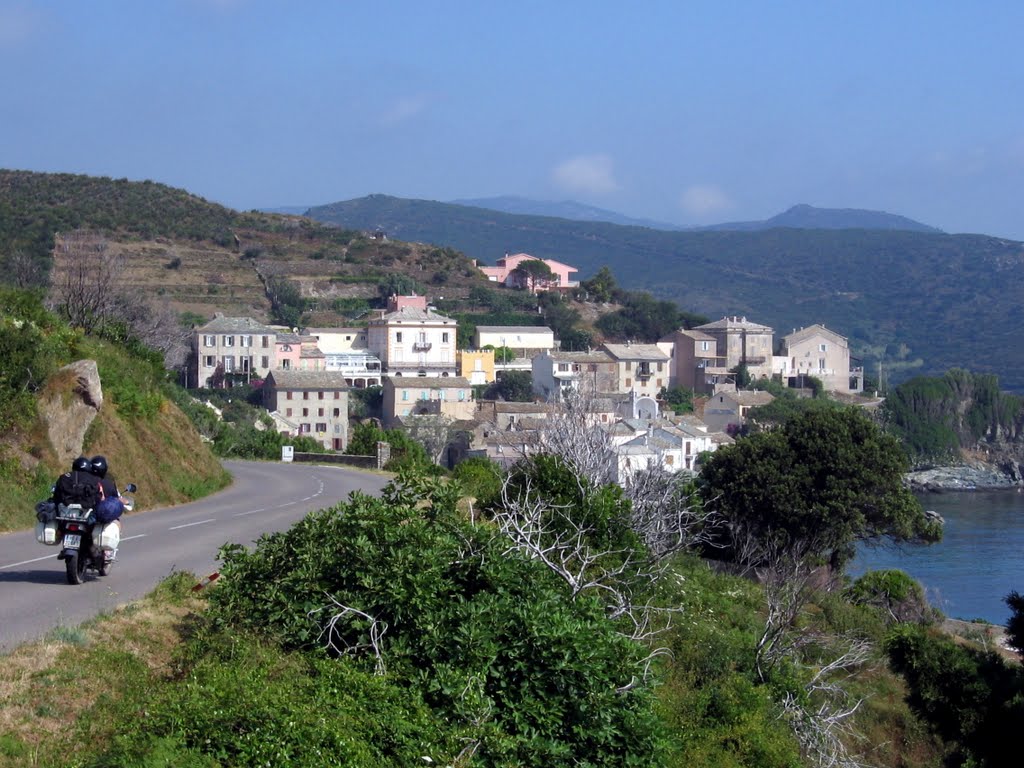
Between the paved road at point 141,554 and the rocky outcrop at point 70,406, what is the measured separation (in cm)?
117

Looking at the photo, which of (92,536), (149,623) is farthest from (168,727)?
(92,536)

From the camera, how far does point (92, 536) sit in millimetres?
8992

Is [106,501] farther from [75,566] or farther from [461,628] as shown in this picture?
[461,628]

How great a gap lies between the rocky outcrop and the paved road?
1175 mm

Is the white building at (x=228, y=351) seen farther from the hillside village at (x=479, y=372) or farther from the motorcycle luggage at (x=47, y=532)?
the motorcycle luggage at (x=47, y=532)

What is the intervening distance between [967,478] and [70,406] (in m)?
65.4

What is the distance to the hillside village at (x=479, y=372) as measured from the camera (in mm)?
61125

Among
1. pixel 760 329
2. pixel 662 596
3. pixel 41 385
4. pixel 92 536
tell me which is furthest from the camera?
pixel 760 329

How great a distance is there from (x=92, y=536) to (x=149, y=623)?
67.3 inches

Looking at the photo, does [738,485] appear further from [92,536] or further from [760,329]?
[760,329]

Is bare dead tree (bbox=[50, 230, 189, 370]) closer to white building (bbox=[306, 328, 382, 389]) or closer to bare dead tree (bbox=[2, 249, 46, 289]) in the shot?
bare dead tree (bbox=[2, 249, 46, 289])

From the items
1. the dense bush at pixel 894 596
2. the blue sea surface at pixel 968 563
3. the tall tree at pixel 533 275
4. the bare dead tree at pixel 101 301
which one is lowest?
the blue sea surface at pixel 968 563

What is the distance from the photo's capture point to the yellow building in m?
79.9

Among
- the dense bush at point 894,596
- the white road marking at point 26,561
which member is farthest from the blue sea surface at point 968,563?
the white road marking at point 26,561
